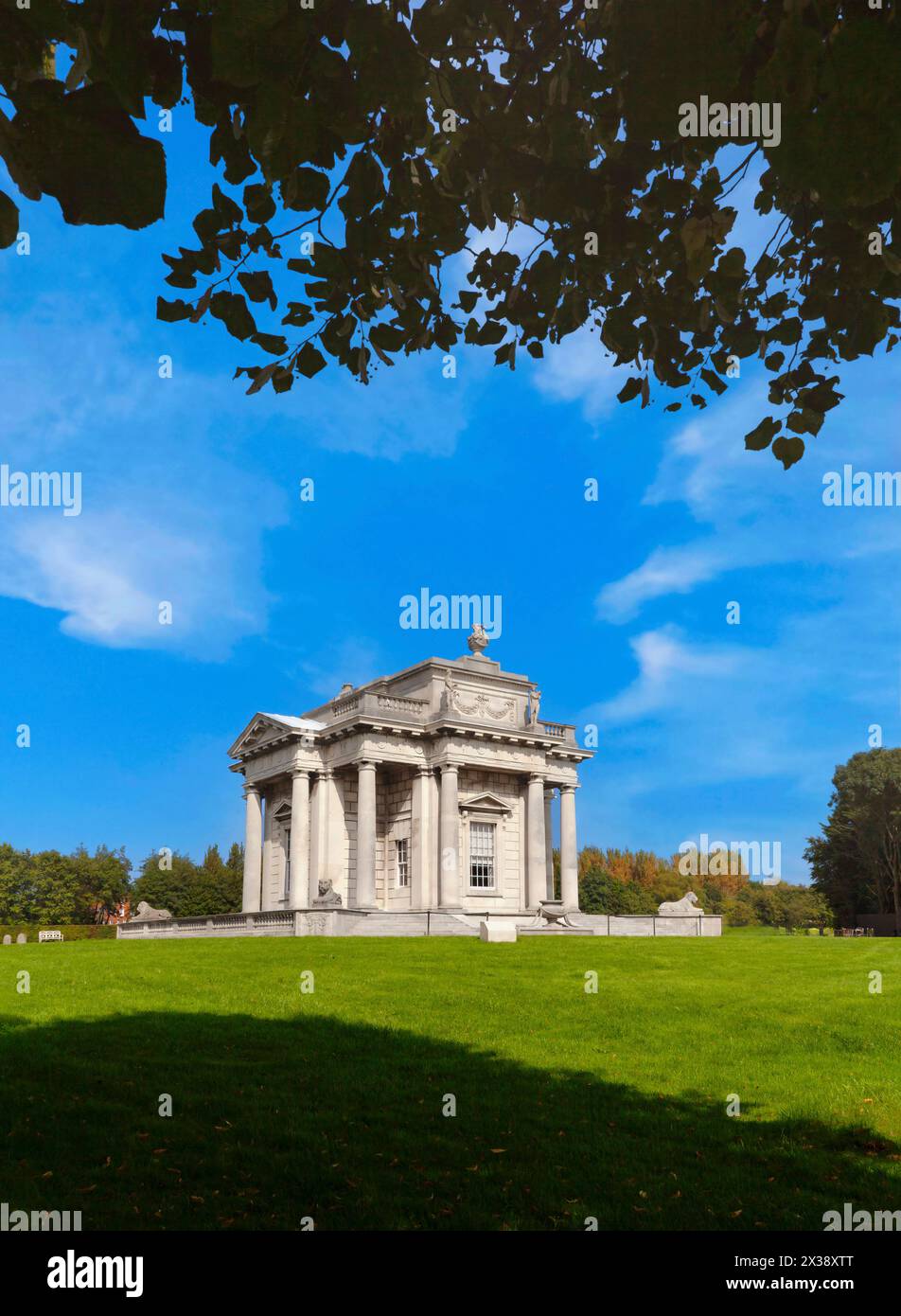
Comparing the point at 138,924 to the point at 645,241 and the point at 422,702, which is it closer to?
the point at 422,702

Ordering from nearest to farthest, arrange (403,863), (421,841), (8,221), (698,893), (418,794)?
1. (8,221)
2. (421,841)
3. (418,794)
4. (403,863)
5. (698,893)

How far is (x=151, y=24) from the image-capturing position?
15.6ft

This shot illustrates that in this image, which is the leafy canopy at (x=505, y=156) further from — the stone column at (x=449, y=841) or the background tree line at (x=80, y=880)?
the background tree line at (x=80, y=880)

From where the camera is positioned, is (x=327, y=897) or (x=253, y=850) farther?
(x=253, y=850)

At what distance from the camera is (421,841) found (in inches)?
1666

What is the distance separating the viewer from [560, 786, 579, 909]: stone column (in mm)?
45812

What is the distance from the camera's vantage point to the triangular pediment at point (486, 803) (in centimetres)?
4406

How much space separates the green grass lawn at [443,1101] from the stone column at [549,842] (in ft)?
86.1

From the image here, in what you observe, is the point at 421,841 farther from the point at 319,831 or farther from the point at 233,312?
the point at 233,312

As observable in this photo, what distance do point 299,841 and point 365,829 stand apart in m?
3.55

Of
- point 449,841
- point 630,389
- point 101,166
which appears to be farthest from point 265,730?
point 101,166
